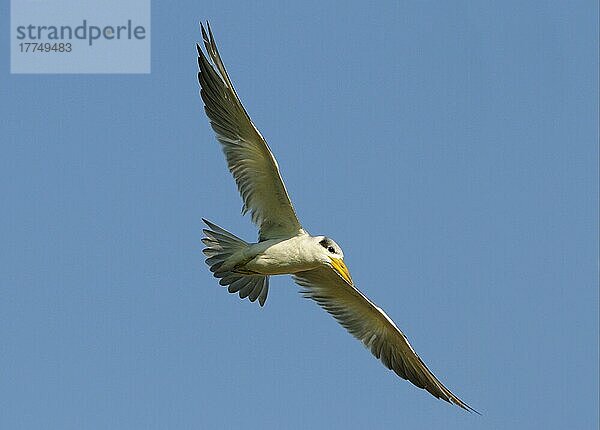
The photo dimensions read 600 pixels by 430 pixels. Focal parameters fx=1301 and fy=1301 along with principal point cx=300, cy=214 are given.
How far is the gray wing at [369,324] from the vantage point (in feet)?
47.3

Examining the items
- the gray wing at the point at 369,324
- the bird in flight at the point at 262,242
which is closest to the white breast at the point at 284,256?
the bird in flight at the point at 262,242

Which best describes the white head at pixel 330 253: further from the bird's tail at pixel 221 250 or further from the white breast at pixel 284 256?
the bird's tail at pixel 221 250

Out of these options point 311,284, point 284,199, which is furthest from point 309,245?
point 311,284

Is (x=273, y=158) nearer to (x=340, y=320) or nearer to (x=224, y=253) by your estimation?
(x=224, y=253)

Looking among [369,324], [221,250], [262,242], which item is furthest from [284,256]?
[369,324]

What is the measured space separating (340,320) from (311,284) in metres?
0.55

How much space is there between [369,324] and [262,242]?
6.50 ft

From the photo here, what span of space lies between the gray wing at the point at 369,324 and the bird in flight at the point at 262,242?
0.04 ft

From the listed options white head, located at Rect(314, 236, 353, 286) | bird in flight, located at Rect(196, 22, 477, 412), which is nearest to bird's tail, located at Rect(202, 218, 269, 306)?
bird in flight, located at Rect(196, 22, 477, 412)

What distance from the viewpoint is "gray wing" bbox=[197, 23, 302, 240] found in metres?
13.0

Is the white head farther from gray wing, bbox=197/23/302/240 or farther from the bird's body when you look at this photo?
gray wing, bbox=197/23/302/240

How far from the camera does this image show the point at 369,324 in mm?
14781

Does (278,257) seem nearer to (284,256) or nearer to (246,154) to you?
(284,256)

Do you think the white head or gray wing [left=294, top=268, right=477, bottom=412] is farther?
gray wing [left=294, top=268, right=477, bottom=412]
